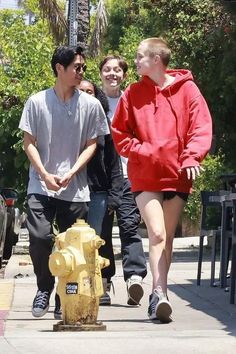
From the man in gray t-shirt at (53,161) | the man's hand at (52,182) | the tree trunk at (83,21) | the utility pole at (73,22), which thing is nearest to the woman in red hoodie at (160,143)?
the man in gray t-shirt at (53,161)

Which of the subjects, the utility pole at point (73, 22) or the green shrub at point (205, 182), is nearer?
the utility pole at point (73, 22)

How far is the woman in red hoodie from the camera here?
7953 mm

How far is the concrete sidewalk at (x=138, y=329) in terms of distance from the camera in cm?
662

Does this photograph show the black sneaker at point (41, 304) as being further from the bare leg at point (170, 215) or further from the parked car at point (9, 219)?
the parked car at point (9, 219)

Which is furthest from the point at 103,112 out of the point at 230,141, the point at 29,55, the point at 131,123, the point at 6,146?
the point at 29,55

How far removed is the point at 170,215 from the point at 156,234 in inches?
10.4

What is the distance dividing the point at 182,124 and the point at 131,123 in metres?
0.39

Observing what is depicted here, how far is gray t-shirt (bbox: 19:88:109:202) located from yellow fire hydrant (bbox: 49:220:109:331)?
83cm

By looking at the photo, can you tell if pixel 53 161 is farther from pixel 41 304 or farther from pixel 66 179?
pixel 41 304

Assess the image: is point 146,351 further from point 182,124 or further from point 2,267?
point 2,267

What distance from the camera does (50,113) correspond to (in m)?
8.22

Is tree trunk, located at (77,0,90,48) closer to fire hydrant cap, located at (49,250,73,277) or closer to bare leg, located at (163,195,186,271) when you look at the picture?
bare leg, located at (163,195,186,271)

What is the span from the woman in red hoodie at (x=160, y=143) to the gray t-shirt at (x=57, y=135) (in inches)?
11.4

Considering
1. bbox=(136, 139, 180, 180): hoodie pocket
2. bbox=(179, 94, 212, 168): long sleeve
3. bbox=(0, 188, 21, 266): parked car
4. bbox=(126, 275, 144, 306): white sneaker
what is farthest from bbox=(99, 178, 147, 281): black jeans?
bbox=(0, 188, 21, 266): parked car
